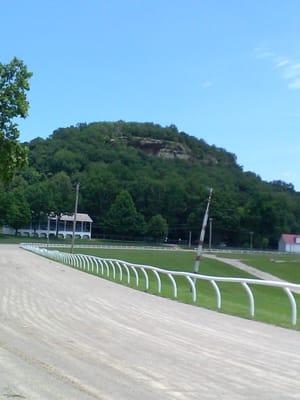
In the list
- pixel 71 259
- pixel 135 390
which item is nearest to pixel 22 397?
pixel 135 390

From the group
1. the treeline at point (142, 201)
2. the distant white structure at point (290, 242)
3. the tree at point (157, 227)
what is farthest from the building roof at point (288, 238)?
the tree at point (157, 227)

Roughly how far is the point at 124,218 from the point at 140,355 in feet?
467

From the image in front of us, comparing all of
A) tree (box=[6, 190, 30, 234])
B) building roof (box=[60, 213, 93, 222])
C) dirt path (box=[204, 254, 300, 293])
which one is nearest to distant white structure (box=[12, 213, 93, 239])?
building roof (box=[60, 213, 93, 222])

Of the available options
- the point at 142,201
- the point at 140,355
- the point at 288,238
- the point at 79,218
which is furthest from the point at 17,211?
the point at 140,355

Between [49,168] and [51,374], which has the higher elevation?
[49,168]

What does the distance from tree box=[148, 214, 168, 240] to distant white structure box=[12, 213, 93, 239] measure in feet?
47.9

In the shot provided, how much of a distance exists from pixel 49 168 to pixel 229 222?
168ft

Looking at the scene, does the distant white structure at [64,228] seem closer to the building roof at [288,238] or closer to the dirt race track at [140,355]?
the building roof at [288,238]

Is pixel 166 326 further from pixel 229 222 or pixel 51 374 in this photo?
pixel 229 222

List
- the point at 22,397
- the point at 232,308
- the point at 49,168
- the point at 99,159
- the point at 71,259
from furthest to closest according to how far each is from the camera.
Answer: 1. the point at 99,159
2. the point at 49,168
3. the point at 71,259
4. the point at 232,308
5. the point at 22,397

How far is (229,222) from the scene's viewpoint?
158875 millimetres

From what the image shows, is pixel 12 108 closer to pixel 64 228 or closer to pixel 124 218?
pixel 124 218

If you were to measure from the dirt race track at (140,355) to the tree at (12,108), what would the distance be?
888 inches

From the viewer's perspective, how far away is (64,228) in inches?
6142
